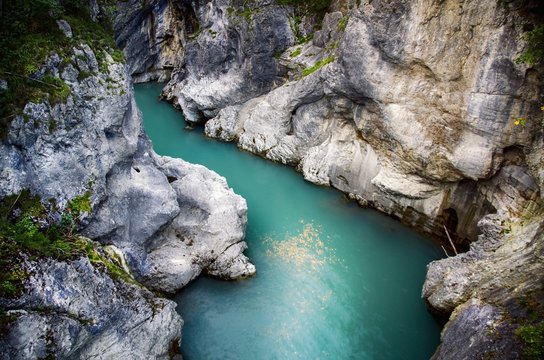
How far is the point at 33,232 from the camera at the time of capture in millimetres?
8906

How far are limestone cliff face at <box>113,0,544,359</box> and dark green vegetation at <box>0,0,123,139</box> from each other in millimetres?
12081

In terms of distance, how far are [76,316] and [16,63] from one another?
22.2 ft

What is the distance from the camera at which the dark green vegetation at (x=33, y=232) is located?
7590mm

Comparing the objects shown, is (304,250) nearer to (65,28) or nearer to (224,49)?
(65,28)

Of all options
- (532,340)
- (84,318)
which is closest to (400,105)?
(532,340)

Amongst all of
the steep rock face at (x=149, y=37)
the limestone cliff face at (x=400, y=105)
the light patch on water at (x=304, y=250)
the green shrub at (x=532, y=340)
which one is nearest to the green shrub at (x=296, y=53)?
the limestone cliff face at (x=400, y=105)

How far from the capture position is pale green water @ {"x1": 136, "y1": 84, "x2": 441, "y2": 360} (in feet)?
40.0

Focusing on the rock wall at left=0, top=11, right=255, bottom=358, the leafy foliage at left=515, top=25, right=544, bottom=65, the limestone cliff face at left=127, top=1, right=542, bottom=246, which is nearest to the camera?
the rock wall at left=0, top=11, right=255, bottom=358

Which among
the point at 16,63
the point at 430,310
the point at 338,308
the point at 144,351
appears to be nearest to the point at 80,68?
the point at 16,63

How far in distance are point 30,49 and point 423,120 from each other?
47.4 ft

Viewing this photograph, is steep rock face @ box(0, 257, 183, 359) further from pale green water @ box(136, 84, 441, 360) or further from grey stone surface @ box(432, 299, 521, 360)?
grey stone surface @ box(432, 299, 521, 360)

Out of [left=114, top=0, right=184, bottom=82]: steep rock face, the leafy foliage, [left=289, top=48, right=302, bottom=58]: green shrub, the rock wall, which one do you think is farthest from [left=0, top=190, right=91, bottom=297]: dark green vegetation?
[left=114, top=0, right=184, bottom=82]: steep rock face

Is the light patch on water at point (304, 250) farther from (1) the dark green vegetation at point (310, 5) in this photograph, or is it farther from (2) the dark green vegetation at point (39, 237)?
(1) the dark green vegetation at point (310, 5)

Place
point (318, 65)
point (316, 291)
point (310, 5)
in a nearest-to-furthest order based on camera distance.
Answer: point (316, 291) → point (318, 65) → point (310, 5)
